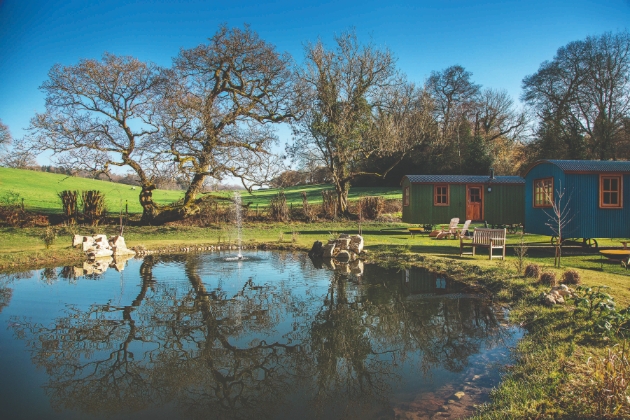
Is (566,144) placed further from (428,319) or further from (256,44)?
(428,319)

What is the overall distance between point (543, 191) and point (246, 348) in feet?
41.2

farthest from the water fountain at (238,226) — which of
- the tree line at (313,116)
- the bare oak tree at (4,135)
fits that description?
the bare oak tree at (4,135)

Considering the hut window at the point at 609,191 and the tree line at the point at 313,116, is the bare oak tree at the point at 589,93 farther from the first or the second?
the hut window at the point at 609,191

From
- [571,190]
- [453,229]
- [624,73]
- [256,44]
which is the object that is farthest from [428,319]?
[624,73]

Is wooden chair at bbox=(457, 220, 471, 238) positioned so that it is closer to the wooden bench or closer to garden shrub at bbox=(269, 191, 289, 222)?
the wooden bench

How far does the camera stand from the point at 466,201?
19484mm

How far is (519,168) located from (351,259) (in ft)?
76.5

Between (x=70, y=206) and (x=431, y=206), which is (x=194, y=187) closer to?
(x=70, y=206)

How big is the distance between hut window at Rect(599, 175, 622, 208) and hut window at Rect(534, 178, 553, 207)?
139 centimetres

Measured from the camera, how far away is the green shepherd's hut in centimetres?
1942

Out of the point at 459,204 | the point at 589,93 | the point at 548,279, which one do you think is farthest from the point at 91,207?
the point at 589,93

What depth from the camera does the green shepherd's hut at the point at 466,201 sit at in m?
19.4

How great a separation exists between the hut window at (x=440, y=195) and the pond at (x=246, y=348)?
1049 cm

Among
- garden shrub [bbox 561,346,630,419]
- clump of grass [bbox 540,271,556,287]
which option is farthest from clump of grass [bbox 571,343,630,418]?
clump of grass [bbox 540,271,556,287]
